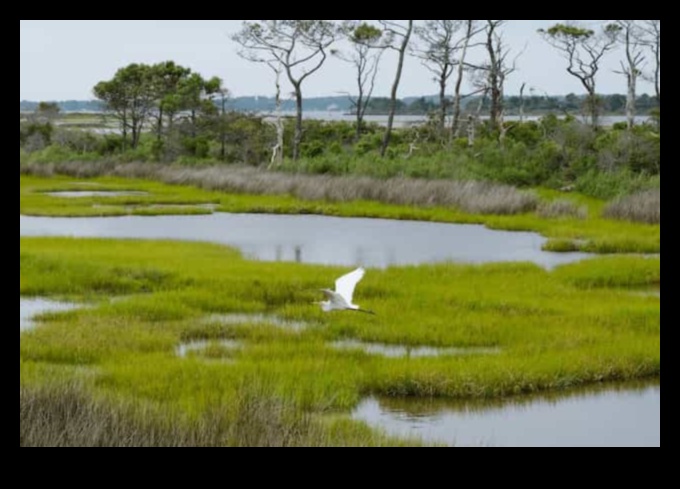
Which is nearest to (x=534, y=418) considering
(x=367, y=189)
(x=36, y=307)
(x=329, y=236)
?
(x=36, y=307)

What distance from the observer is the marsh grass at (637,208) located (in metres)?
20.2

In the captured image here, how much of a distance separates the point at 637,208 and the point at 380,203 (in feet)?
21.8

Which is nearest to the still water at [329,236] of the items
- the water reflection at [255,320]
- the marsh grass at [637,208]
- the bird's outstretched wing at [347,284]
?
the marsh grass at [637,208]

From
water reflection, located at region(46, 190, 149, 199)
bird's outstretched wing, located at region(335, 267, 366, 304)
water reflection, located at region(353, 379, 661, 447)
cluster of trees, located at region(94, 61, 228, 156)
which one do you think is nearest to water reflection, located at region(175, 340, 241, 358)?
bird's outstretched wing, located at region(335, 267, 366, 304)

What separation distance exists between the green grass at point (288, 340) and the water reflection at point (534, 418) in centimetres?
20

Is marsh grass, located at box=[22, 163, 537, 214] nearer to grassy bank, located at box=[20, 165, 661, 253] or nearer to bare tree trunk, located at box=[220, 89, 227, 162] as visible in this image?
grassy bank, located at box=[20, 165, 661, 253]

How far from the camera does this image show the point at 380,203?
24.5m

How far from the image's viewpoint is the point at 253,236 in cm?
1905

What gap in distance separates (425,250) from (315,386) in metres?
9.08

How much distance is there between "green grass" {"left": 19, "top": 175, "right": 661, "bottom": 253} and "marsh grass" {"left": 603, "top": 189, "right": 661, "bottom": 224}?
0.87 ft

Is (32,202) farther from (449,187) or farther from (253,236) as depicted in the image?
(449,187)

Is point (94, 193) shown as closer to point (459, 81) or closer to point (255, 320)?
point (459, 81)
